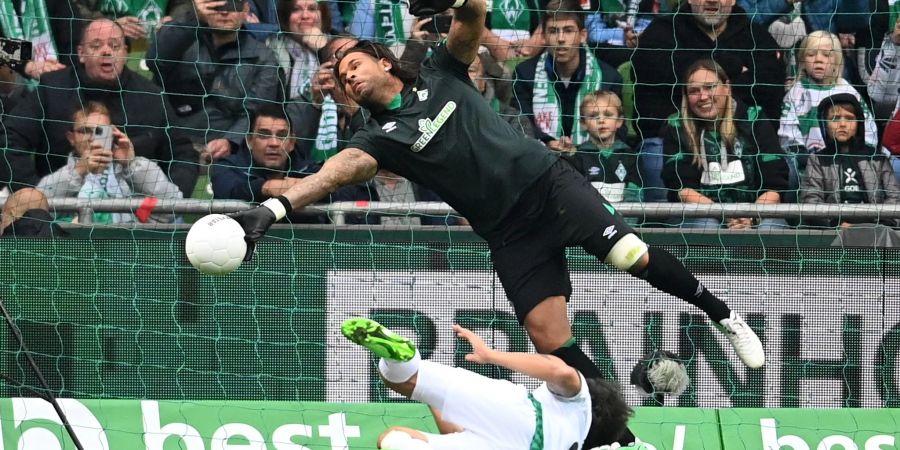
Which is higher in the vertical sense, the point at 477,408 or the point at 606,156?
the point at 606,156

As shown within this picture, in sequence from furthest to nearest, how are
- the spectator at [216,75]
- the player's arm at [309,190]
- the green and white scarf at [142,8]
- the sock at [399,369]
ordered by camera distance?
the green and white scarf at [142,8]
the spectator at [216,75]
the player's arm at [309,190]
the sock at [399,369]

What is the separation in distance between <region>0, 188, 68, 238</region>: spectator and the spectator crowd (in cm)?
29

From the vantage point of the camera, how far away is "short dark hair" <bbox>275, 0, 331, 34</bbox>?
325 inches

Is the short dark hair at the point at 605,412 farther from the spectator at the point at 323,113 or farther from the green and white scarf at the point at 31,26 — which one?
the green and white scarf at the point at 31,26

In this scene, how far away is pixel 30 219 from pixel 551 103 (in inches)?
113

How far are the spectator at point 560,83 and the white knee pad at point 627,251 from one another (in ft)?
5.85

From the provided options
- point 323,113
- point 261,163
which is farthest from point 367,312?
point 323,113

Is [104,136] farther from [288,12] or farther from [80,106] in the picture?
[288,12]

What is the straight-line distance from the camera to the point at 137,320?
7.44 m

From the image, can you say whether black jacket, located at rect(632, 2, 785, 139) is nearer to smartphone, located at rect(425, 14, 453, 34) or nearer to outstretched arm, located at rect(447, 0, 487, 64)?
smartphone, located at rect(425, 14, 453, 34)

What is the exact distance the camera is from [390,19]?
8391mm

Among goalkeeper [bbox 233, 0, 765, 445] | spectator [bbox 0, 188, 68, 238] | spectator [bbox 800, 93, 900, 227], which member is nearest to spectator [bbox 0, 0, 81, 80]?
spectator [bbox 0, 188, 68, 238]

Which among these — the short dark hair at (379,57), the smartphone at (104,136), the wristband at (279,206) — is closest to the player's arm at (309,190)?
the wristband at (279,206)

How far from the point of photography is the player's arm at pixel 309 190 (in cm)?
559
